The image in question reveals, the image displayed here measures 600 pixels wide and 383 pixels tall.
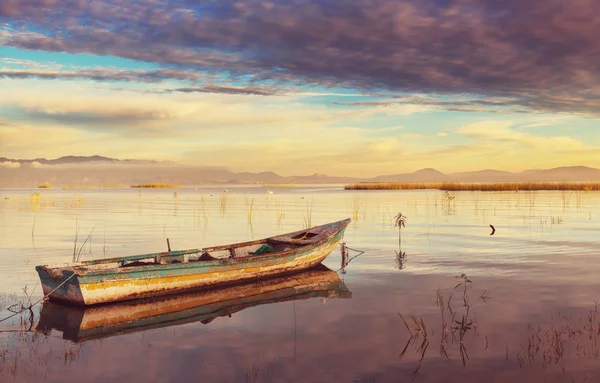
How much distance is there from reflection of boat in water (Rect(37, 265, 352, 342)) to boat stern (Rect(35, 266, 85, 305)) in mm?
238

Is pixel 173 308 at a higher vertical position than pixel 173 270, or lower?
lower

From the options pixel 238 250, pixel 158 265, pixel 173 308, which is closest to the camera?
pixel 173 308

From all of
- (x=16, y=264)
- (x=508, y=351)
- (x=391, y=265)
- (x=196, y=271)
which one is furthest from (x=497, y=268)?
(x=16, y=264)

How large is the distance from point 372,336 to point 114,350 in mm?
4869

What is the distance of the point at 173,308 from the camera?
43.6ft

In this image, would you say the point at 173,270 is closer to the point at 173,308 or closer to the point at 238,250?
the point at 173,308

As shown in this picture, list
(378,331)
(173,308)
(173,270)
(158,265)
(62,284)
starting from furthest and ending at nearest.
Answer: (173,270) < (158,265) < (173,308) < (62,284) < (378,331)

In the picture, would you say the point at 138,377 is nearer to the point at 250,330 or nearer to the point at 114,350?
the point at 114,350

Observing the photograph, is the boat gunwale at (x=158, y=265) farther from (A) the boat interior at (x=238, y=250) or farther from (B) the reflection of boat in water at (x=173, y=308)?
(B) the reflection of boat in water at (x=173, y=308)

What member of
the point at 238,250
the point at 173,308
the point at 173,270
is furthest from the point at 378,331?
the point at 238,250

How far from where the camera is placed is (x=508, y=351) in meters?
9.91

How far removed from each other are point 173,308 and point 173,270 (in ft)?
4.22

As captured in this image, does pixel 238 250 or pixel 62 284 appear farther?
pixel 238 250

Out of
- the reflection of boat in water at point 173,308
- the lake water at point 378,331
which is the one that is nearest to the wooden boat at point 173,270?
the reflection of boat in water at point 173,308
